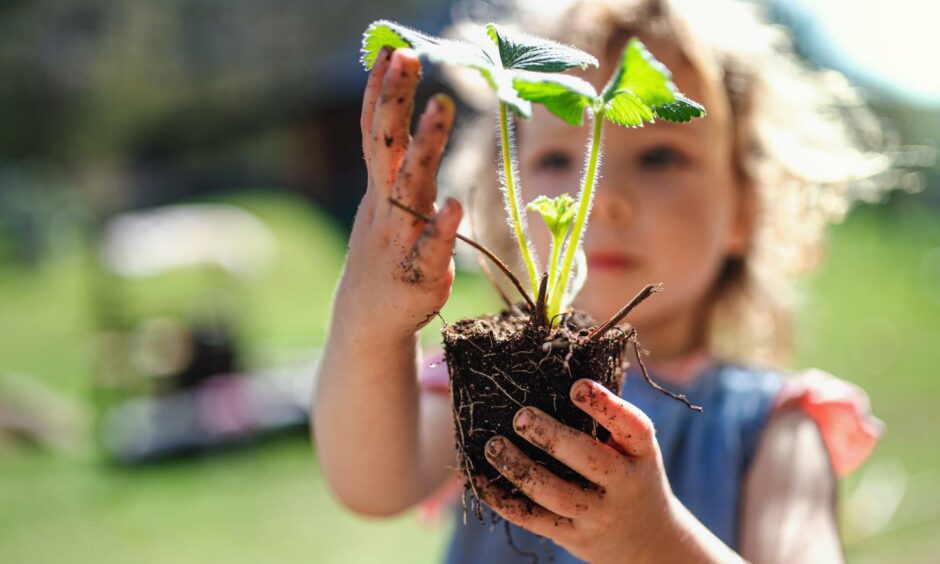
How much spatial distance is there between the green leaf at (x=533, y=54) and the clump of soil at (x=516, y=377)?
34 centimetres

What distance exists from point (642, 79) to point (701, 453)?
110 cm

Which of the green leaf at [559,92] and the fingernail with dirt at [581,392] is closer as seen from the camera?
the green leaf at [559,92]

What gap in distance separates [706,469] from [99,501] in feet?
14.0

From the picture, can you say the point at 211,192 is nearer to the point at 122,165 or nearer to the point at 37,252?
the point at 122,165

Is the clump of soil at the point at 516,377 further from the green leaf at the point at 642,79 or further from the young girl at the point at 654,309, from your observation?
the green leaf at the point at 642,79

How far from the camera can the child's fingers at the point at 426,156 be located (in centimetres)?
100

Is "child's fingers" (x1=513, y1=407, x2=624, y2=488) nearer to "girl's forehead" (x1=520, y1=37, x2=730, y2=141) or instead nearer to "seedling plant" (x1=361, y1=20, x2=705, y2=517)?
"seedling plant" (x1=361, y1=20, x2=705, y2=517)

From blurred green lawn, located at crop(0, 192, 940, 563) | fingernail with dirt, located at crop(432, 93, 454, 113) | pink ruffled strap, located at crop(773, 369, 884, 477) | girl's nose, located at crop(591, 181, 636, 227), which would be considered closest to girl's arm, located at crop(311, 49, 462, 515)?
fingernail with dirt, located at crop(432, 93, 454, 113)

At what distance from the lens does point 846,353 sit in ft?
25.5

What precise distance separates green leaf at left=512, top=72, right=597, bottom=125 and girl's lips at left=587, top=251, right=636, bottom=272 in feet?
2.43

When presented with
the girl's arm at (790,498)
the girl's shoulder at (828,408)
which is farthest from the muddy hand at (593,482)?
the girl's shoulder at (828,408)

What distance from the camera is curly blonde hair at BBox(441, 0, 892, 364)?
2010 mm

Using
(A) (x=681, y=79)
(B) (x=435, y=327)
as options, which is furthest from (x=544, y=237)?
(B) (x=435, y=327)

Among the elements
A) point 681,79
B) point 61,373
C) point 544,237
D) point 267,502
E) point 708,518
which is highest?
point 681,79
